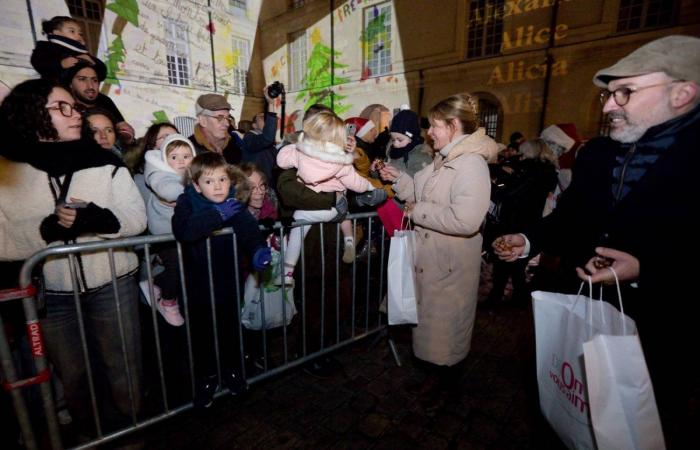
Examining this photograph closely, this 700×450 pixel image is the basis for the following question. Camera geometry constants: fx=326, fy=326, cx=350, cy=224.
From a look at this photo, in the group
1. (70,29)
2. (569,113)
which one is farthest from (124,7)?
(569,113)

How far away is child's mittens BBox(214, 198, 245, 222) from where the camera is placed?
2290 mm

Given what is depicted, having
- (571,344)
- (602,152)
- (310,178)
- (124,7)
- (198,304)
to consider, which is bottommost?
(198,304)

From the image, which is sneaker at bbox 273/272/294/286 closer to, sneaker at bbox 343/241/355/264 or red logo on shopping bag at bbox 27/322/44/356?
sneaker at bbox 343/241/355/264

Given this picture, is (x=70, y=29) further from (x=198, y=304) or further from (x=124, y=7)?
(x=124, y=7)

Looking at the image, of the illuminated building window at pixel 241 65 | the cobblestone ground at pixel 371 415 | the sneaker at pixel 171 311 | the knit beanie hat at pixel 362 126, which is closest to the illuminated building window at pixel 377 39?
the illuminated building window at pixel 241 65

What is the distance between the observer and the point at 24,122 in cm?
181

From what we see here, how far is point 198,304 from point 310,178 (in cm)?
130

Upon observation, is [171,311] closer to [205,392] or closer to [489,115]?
[205,392]

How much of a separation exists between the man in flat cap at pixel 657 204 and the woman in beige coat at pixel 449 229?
760 millimetres

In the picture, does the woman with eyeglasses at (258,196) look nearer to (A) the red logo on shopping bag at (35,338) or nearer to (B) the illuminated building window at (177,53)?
(A) the red logo on shopping bag at (35,338)

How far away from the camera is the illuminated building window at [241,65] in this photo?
22438 mm

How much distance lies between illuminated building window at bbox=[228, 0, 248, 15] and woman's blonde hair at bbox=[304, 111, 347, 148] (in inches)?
977

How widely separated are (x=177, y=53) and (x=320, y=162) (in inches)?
820

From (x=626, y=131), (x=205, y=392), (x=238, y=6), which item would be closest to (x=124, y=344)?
(x=205, y=392)
